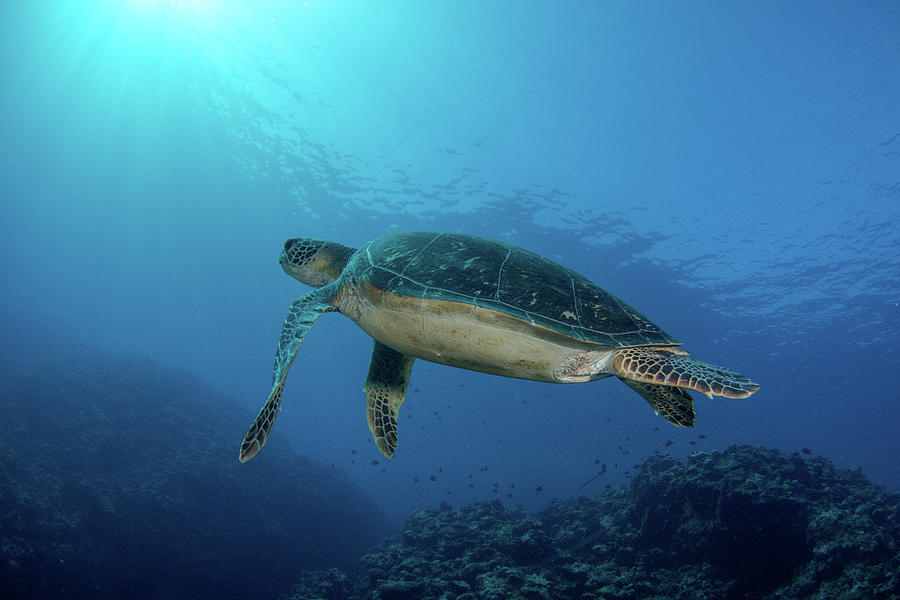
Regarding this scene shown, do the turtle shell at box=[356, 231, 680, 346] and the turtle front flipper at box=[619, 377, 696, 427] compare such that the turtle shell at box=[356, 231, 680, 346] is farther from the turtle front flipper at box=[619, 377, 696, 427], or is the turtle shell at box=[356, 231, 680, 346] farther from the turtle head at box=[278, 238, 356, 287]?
the turtle head at box=[278, 238, 356, 287]

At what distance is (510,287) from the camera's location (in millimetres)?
2857

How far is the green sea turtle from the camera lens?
2631 millimetres

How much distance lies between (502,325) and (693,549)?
6.71 metres

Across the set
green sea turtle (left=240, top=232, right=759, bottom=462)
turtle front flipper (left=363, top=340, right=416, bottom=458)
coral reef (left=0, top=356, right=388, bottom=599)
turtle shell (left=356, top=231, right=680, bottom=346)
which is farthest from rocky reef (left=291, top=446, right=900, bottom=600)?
turtle shell (left=356, top=231, right=680, bottom=346)

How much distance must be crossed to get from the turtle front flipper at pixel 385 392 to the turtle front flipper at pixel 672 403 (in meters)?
2.42

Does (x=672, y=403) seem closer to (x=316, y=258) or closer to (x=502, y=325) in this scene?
(x=502, y=325)

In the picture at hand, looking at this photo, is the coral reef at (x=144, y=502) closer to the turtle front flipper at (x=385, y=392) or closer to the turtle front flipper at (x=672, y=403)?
the turtle front flipper at (x=385, y=392)

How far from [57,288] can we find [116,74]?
92694 mm

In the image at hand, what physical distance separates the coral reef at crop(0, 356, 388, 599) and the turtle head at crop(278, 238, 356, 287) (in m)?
6.90

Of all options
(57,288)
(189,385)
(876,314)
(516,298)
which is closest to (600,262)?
(876,314)

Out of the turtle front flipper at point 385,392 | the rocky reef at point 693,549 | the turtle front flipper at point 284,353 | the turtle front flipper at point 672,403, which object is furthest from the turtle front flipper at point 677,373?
the rocky reef at point 693,549

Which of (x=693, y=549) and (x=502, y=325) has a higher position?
(x=502, y=325)

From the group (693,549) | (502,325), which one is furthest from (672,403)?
(693,549)

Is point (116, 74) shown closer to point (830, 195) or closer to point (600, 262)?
point (600, 262)
